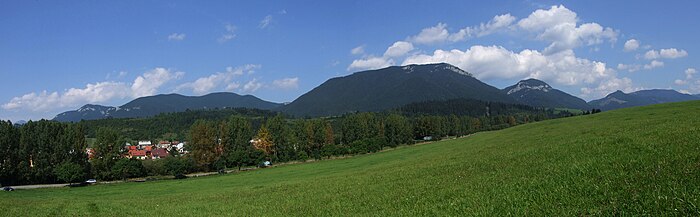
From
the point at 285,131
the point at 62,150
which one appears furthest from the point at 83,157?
the point at 285,131

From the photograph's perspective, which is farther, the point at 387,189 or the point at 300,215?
the point at 387,189

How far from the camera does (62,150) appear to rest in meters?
97.1

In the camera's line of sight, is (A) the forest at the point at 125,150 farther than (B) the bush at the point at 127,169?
Yes

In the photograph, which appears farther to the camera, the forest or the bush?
the forest

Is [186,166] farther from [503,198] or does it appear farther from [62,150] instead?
[503,198]

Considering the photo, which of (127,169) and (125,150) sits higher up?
(125,150)

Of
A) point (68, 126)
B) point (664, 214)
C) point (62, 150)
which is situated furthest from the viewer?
point (68, 126)

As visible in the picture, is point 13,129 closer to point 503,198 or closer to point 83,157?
point 83,157

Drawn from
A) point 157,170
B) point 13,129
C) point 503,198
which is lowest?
point 157,170

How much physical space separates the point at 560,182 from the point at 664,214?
16.5ft

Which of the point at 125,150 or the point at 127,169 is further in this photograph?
the point at 125,150

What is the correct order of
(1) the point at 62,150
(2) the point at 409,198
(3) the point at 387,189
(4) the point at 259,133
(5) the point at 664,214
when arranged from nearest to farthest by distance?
(5) the point at 664,214
(2) the point at 409,198
(3) the point at 387,189
(1) the point at 62,150
(4) the point at 259,133

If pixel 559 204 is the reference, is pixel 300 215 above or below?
below

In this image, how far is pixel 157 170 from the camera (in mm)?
101438
